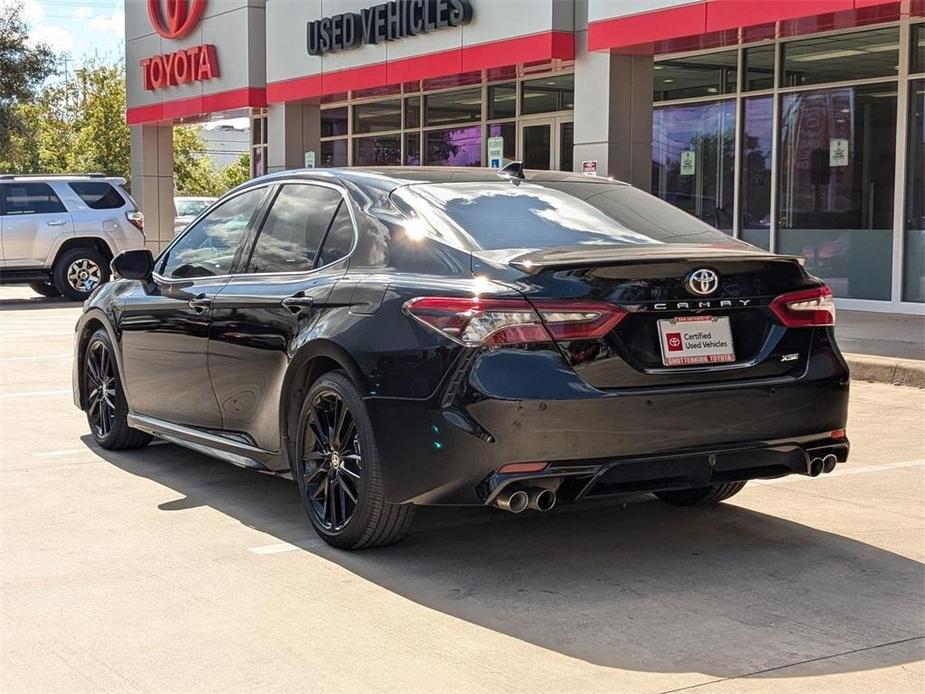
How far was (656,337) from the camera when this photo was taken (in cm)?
491

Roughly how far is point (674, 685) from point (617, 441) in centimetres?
112

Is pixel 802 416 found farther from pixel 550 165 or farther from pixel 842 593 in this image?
pixel 550 165

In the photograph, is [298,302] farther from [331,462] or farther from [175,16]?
[175,16]

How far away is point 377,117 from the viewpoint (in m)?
26.0

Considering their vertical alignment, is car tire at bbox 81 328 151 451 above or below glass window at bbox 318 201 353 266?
below

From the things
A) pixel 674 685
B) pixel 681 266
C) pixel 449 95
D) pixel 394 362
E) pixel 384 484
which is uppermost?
pixel 449 95

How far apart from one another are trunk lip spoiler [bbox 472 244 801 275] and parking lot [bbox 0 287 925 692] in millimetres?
1229

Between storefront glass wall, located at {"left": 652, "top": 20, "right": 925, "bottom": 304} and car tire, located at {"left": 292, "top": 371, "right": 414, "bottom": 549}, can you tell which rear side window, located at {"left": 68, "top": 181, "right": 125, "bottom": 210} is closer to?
storefront glass wall, located at {"left": 652, "top": 20, "right": 925, "bottom": 304}

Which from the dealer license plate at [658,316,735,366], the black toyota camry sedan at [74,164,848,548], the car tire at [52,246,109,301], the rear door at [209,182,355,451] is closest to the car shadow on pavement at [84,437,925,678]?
the black toyota camry sedan at [74,164,848,548]

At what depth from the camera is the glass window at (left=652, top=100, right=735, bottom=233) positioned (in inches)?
724

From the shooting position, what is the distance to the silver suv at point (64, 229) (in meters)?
20.5

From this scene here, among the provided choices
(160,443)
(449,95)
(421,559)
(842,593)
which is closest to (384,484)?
(421,559)

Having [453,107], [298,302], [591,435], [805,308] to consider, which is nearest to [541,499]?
[591,435]

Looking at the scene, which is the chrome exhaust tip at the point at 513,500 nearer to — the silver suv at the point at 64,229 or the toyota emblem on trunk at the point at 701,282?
the toyota emblem on trunk at the point at 701,282
